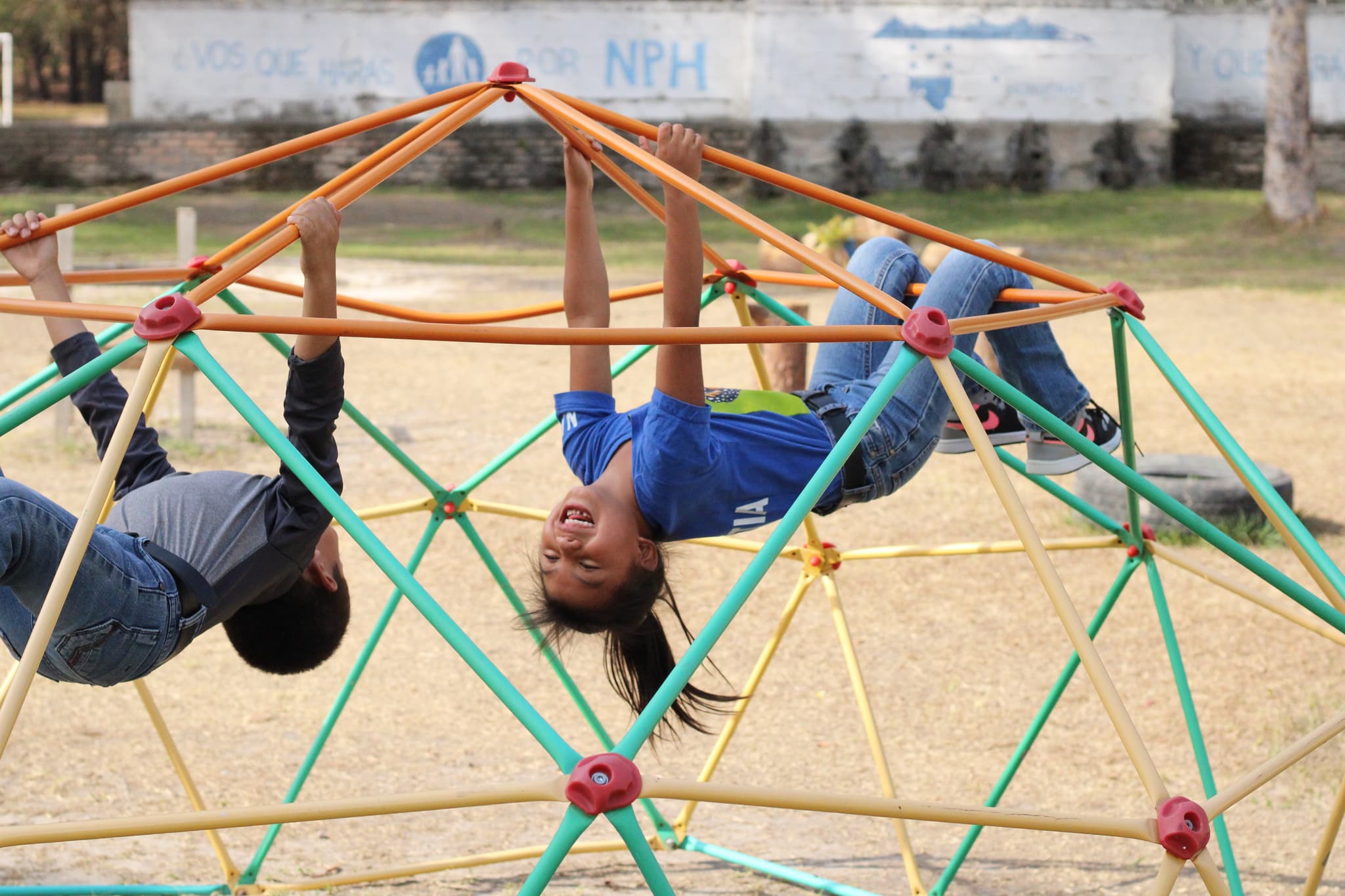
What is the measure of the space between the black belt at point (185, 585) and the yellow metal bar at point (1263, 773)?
5.81 ft

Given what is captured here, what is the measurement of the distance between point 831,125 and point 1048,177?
285 centimetres

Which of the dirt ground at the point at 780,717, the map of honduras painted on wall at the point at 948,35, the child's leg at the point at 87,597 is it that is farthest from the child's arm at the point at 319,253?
the map of honduras painted on wall at the point at 948,35

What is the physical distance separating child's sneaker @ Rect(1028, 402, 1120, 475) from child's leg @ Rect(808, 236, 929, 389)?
45 cm

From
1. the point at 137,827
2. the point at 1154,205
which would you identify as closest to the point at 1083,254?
the point at 1154,205

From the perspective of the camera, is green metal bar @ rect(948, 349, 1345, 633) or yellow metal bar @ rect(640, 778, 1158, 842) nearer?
yellow metal bar @ rect(640, 778, 1158, 842)

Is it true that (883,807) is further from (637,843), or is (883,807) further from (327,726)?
(327,726)

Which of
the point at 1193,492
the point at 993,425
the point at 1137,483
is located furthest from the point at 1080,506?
the point at 1193,492

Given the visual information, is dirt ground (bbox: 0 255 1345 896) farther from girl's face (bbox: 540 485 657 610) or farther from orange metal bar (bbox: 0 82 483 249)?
orange metal bar (bbox: 0 82 483 249)

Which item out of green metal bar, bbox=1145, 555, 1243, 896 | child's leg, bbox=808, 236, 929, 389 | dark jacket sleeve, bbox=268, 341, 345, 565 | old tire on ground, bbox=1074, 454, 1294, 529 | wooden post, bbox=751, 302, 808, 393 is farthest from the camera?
wooden post, bbox=751, 302, 808, 393

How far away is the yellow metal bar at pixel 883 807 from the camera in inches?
69.6

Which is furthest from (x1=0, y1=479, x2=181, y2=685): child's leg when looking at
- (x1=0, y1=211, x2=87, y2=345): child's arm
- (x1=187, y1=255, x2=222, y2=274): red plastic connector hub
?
(x1=187, y1=255, x2=222, y2=274): red plastic connector hub

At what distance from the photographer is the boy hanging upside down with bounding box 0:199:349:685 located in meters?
2.39

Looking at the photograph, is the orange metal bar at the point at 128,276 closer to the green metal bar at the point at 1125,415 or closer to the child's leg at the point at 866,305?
the child's leg at the point at 866,305

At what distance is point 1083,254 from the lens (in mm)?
13977
